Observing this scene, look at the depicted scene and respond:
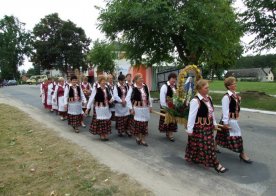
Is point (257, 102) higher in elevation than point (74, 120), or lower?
lower

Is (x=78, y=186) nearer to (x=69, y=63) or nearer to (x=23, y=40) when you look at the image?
(x=69, y=63)

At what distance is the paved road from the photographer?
21.8 feet

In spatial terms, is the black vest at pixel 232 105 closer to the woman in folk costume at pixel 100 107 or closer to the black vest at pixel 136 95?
the black vest at pixel 136 95

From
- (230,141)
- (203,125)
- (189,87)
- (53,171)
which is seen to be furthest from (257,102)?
(53,171)

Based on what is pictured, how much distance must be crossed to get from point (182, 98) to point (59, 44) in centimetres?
5383

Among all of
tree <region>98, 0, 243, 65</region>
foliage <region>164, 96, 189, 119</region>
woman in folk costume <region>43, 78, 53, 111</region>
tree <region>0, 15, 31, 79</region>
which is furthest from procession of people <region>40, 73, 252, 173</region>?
tree <region>0, 15, 31, 79</region>

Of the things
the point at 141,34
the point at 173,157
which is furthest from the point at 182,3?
the point at 173,157

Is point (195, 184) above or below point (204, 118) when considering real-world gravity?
below

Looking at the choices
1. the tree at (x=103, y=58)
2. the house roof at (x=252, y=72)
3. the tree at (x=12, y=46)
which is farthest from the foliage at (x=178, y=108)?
the house roof at (x=252, y=72)

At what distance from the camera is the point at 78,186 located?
6785 millimetres

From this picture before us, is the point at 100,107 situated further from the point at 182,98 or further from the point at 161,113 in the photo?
the point at 182,98

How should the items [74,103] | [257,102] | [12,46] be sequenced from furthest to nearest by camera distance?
[12,46] → [257,102] → [74,103]

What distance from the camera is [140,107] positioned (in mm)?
9898

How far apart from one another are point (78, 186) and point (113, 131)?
17.5 ft
